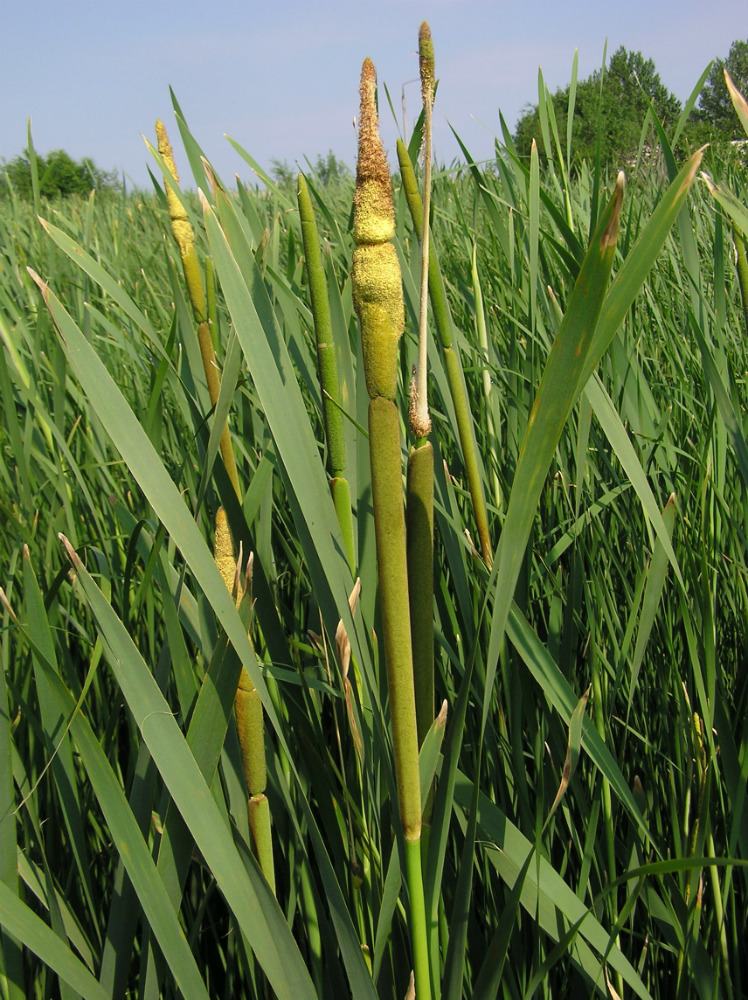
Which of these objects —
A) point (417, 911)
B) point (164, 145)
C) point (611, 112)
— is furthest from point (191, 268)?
point (611, 112)

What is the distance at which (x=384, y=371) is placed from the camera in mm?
326

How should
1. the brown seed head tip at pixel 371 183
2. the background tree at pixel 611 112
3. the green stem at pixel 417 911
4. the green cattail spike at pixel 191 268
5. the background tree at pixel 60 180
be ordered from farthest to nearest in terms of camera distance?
the background tree at pixel 60 180, the background tree at pixel 611 112, the green cattail spike at pixel 191 268, the green stem at pixel 417 911, the brown seed head tip at pixel 371 183

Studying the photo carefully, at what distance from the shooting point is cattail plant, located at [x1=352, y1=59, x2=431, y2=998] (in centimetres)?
31

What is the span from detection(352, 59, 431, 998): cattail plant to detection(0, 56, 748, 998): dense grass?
4 centimetres

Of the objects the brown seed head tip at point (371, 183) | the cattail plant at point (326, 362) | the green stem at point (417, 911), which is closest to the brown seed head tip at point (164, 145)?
the cattail plant at point (326, 362)

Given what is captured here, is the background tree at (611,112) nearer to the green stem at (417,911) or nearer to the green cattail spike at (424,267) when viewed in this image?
the green cattail spike at (424,267)

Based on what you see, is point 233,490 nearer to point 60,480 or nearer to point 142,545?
point 142,545

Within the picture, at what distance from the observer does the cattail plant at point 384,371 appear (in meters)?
0.31

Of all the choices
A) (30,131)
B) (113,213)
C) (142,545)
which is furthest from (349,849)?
(113,213)

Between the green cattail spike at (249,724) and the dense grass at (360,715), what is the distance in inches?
0.8

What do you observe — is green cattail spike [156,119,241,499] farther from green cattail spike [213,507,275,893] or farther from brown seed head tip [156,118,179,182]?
green cattail spike [213,507,275,893]

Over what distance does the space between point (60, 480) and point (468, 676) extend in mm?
724

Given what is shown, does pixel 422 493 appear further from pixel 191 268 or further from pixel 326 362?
pixel 191 268

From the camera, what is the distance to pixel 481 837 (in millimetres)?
613
